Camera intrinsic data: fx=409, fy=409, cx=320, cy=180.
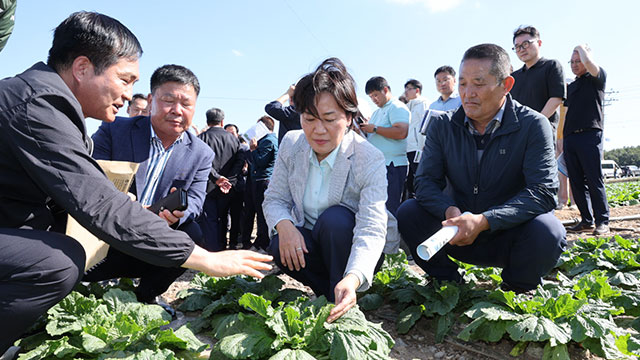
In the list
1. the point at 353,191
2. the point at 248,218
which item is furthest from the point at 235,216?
the point at 353,191

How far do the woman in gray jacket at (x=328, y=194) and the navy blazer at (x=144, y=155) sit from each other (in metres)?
0.75

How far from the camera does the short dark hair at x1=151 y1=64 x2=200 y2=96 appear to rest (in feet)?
9.92

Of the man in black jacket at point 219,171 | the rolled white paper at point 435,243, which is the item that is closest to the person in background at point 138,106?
the man in black jacket at point 219,171

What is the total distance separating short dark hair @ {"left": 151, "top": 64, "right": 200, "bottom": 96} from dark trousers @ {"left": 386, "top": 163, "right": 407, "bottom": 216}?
8.35 ft

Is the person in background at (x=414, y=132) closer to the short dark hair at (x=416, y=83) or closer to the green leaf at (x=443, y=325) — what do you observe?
the short dark hair at (x=416, y=83)

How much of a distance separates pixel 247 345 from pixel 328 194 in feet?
3.49

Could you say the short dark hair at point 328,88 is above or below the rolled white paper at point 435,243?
above

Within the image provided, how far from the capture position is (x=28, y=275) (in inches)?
65.7

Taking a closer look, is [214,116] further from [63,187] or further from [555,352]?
[555,352]

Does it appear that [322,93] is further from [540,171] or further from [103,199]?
[540,171]

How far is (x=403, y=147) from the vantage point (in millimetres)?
5039

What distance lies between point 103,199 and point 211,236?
3510 mm

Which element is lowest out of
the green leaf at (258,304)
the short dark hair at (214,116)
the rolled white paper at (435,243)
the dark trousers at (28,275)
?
the green leaf at (258,304)

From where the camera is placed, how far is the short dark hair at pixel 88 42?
1866 mm
